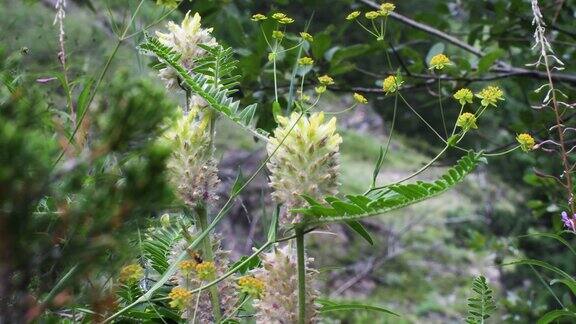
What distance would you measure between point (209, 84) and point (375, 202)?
0.31 meters

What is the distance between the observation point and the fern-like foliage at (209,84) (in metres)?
0.89

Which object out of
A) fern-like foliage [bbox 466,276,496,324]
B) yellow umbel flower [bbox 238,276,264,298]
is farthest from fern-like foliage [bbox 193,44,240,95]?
fern-like foliage [bbox 466,276,496,324]

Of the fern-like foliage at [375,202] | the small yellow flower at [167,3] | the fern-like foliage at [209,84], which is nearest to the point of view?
the fern-like foliage at [375,202]

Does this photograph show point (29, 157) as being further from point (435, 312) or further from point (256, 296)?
point (435, 312)

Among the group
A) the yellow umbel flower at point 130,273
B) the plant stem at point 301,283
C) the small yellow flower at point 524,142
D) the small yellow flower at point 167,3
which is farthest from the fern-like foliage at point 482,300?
the small yellow flower at point 167,3

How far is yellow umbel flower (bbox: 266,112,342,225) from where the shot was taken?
777mm

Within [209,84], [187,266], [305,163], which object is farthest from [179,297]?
[209,84]

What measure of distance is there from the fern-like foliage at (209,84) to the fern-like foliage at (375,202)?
6.0 inches

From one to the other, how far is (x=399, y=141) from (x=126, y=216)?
10489 millimetres

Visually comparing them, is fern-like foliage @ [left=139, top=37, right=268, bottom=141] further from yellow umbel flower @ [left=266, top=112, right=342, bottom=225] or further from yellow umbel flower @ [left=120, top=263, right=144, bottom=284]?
yellow umbel flower @ [left=120, top=263, right=144, bottom=284]

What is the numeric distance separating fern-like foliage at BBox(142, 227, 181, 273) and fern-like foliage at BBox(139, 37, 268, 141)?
189mm

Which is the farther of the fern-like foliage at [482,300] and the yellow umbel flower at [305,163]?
the fern-like foliage at [482,300]

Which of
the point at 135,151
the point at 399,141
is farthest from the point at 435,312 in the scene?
the point at 135,151

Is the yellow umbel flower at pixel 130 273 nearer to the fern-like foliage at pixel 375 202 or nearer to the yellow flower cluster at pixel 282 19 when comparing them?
the fern-like foliage at pixel 375 202
